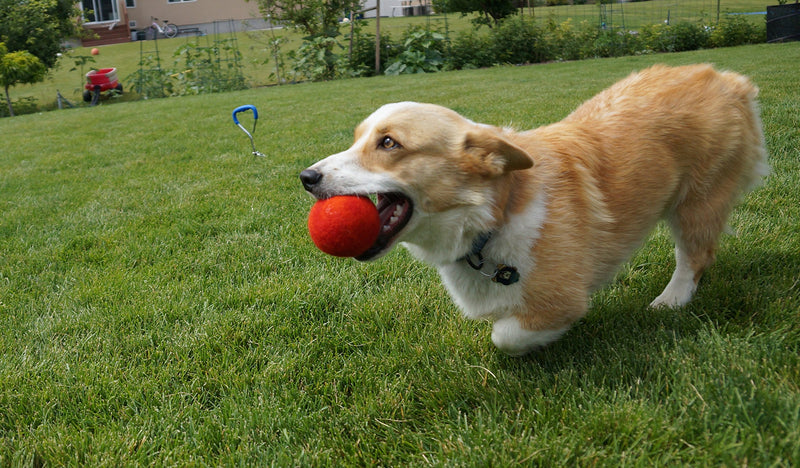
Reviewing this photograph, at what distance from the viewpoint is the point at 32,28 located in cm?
1811

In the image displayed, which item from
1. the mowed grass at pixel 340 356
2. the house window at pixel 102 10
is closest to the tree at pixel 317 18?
the mowed grass at pixel 340 356

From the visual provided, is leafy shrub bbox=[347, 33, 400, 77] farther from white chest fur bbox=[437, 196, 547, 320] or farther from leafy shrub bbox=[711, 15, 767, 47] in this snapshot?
white chest fur bbox=[437, 196, 547, 320]

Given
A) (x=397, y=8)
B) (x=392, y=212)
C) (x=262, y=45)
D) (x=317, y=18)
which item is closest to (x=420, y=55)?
(x=317, y=18)

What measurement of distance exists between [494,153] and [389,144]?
0.44 m

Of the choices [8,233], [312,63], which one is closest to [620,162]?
[8,233]

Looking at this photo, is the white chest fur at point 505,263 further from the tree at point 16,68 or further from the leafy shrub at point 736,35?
the leafy shrub at point 736,35

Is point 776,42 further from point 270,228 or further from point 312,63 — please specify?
point 270,228

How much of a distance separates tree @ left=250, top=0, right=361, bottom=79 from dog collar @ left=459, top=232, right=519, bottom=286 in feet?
50.9

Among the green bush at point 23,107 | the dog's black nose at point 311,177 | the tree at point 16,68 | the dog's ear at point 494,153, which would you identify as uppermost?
the tree at point 16,68

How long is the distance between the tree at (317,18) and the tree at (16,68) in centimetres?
702

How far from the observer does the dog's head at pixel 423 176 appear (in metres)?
2.23

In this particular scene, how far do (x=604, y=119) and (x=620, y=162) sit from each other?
0.29 meters

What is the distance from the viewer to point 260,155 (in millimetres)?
6770

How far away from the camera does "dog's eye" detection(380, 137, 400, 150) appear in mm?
2306
